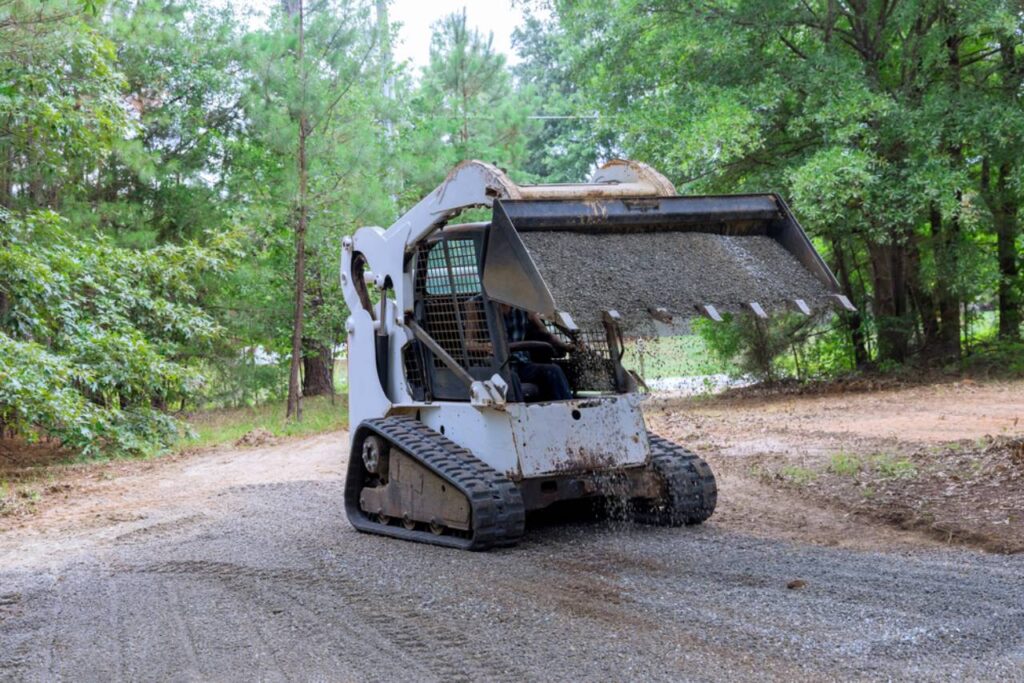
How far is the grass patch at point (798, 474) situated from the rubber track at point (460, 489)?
3.23 metres

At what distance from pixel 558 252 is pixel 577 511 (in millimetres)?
2308

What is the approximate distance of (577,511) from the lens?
7.70 m

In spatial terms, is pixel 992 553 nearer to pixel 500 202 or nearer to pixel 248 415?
pixel 500 202

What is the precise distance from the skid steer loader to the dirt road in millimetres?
334

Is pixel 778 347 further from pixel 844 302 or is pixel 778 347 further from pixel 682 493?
pixel 844 302

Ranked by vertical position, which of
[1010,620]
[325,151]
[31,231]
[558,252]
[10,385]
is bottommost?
[1010,620]

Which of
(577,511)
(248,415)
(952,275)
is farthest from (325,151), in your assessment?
(577,511)

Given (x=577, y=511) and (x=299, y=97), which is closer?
(x=577, y=511)

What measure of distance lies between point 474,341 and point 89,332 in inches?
275

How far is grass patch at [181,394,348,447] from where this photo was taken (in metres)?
16.0

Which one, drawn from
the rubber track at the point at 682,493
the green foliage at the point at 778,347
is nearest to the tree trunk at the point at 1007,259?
the green foliage at the point at 778,347

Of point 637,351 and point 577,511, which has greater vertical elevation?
point 637,351

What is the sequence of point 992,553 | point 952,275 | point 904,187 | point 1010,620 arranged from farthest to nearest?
1. point 952,275
2. point 904,187
3. point 992,553
4. point 1010,620

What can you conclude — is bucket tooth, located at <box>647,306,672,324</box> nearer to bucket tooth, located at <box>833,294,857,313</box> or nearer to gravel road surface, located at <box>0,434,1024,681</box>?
bucket tooth, located at <box>833,294,857,313</box>
